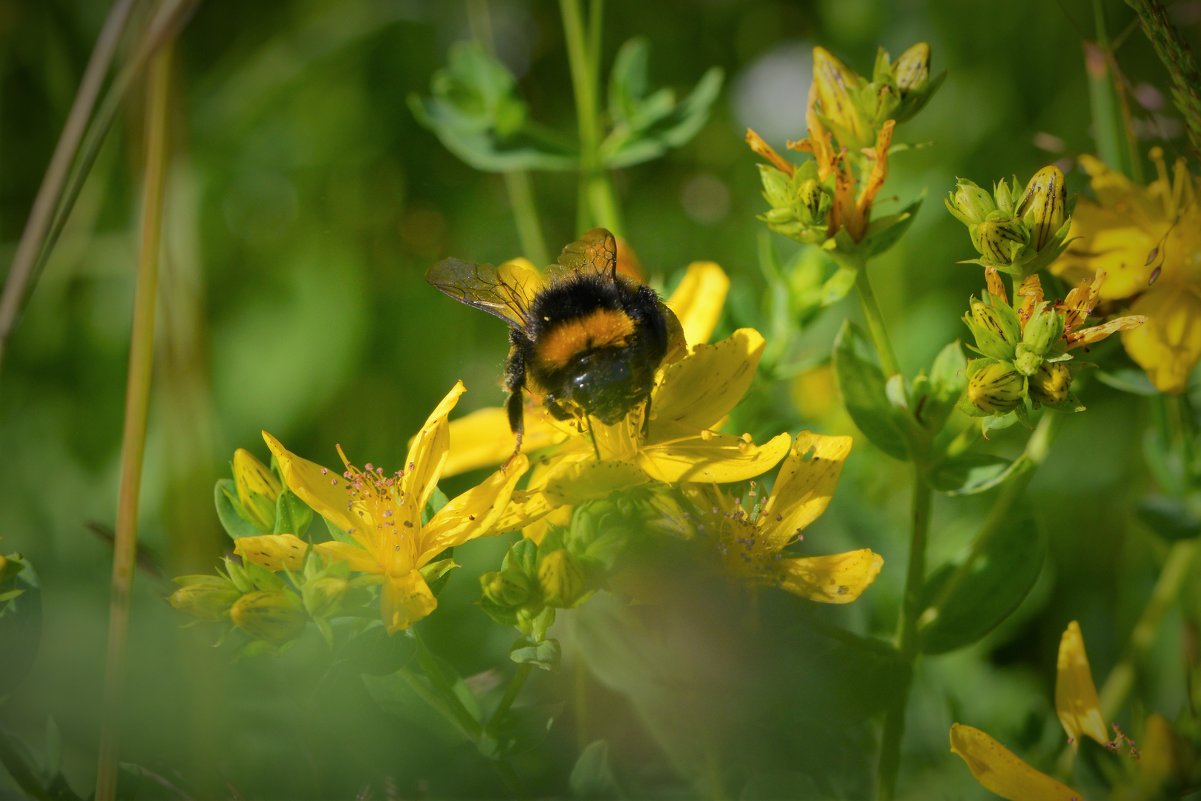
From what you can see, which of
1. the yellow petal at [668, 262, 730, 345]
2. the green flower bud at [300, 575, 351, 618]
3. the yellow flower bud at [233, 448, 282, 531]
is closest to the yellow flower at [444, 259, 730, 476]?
the yellow petal at [668, 262, 730, 345]

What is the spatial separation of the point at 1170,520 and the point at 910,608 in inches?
21.1

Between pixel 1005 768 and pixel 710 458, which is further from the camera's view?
pixel 710 458

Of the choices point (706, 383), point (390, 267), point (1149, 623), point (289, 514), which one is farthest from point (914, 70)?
point (390, 267)

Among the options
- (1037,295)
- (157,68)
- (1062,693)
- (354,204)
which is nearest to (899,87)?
(1037,295)

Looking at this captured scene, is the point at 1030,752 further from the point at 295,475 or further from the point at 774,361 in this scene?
the point at 295,475

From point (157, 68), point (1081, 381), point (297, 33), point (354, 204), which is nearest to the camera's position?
point (1081, 381)

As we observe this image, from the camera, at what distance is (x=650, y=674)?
149 cm

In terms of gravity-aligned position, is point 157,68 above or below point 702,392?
above

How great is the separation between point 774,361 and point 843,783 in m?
0.62

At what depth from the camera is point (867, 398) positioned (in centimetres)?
145

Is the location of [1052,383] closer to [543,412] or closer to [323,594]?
[543,412]

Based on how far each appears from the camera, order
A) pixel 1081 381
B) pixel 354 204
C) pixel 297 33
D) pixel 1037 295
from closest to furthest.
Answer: pixel 1037 295 < pixel 1081 381 < pixel 354 204 < pixel 297 33

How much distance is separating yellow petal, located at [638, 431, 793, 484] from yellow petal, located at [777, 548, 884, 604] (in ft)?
0.45

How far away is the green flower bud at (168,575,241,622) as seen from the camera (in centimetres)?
122
